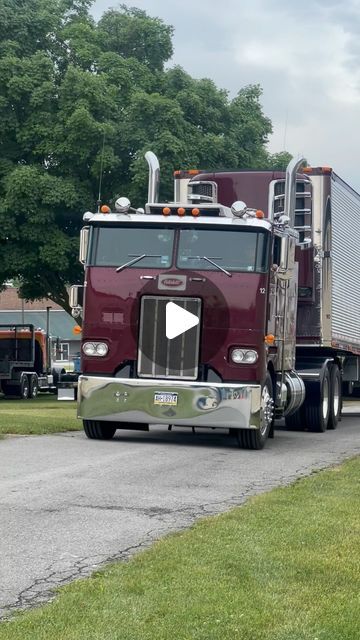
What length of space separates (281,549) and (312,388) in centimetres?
1252

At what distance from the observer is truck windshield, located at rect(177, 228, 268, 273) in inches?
633

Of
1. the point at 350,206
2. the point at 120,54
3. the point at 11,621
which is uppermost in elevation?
the point at 120,54

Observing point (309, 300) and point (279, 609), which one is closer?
point (279, 609)

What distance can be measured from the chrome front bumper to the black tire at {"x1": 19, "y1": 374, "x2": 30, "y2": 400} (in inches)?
1163

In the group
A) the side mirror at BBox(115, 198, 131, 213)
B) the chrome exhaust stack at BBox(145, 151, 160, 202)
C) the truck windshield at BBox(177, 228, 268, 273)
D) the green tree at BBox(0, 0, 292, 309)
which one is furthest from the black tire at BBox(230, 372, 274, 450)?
the green tree at BBox(0, 0, 292, 309)

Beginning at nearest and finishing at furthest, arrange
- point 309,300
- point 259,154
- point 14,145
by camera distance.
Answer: point 309,300 → point 14,145 → point 259,154

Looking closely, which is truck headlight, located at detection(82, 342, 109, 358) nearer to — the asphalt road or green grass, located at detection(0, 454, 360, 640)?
the asphalt road

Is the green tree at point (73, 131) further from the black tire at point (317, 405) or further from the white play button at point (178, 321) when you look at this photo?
the white play button at point (178, 321)

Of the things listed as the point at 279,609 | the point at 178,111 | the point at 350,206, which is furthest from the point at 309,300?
the point at 178,111

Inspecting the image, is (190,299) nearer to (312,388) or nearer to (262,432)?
(262,432)

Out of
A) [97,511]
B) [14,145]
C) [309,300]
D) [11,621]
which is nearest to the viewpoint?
[11,621]

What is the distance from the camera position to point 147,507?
1026 cm

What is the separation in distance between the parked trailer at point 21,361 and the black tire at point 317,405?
25774 millimetres

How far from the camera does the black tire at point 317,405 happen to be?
66.8ft
